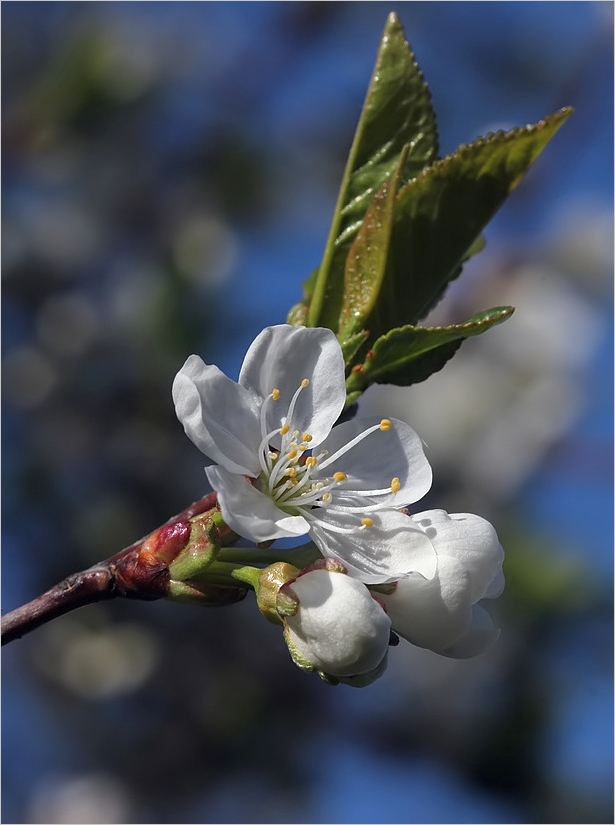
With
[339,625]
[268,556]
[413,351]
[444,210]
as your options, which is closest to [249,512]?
[268,556]

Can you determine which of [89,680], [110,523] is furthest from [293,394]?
[89,680]

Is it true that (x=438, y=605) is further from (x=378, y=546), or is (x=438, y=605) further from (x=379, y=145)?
(x=379, y=145)

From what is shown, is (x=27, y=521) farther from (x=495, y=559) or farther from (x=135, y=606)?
(x=495, y=559)

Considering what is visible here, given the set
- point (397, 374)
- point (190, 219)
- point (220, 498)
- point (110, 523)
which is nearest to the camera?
point (220, 498)

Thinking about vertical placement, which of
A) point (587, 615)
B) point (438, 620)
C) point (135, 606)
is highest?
point (135, 606)

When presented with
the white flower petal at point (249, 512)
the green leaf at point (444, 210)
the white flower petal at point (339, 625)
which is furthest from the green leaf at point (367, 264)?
the white flower petal at point (339, 625)
